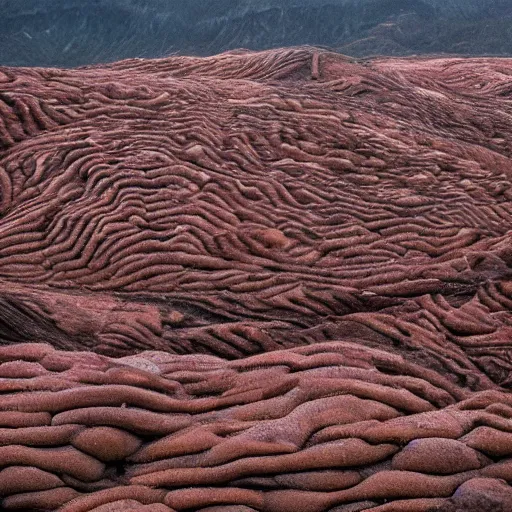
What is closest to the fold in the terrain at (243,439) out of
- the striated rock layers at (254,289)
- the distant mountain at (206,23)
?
the striated rock layers at (254,289)

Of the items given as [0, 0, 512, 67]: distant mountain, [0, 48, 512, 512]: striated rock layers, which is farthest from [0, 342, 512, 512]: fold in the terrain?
[0, 0, 512, 67]: distant mountain

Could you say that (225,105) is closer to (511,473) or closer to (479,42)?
(511,473)

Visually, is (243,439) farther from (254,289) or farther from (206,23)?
(206,23)

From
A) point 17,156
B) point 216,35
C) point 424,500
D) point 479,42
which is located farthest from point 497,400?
point 216,35

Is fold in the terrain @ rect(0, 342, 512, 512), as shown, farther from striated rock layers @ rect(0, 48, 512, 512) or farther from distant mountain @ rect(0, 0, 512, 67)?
distant mountain @ rect(0, 0, 512, 67)

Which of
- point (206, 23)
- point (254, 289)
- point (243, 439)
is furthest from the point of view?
point (206, 23)

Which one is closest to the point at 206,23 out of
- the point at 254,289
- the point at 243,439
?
the point at 254,289

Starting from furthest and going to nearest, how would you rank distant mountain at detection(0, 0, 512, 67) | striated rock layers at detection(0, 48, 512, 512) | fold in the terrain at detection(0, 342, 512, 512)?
distant mountain at detection(0, 0, 512, 67) < striated rock layers at detection(0, 48, 512, 512) < fold in the terrain at detection(0, 342, 512, 512)
